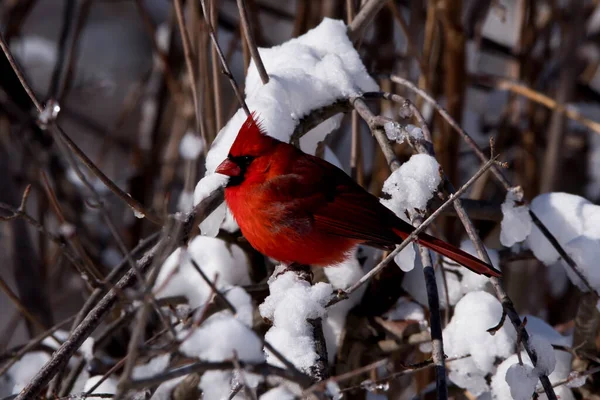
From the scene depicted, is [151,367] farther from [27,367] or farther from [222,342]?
[222,342]

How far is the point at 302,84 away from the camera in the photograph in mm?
2000

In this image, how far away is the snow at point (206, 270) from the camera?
216 cm

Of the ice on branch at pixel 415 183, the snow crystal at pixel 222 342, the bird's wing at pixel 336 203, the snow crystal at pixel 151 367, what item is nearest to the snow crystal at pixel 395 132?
the ice on branch at pixel 415 183

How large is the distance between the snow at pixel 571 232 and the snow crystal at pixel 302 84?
1.99 ft

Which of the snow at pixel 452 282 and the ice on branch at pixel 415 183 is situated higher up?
the ice on branch at pixel 415 183

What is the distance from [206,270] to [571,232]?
1045mm

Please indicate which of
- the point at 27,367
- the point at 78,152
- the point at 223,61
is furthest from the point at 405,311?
the point at 27,367

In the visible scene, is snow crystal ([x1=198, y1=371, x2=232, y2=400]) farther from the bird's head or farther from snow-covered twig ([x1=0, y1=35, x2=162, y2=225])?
the bird's head

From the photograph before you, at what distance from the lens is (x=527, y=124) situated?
11.6ft

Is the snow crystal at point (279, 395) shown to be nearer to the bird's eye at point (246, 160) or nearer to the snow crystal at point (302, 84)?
the snow crystal at point (302, 84)

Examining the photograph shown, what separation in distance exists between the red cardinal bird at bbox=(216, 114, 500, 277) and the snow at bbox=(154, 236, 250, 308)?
0.50ft

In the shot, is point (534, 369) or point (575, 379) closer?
point (534, 369)

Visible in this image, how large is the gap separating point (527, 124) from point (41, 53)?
9.89 feet

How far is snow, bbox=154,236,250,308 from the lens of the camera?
2156 mm
